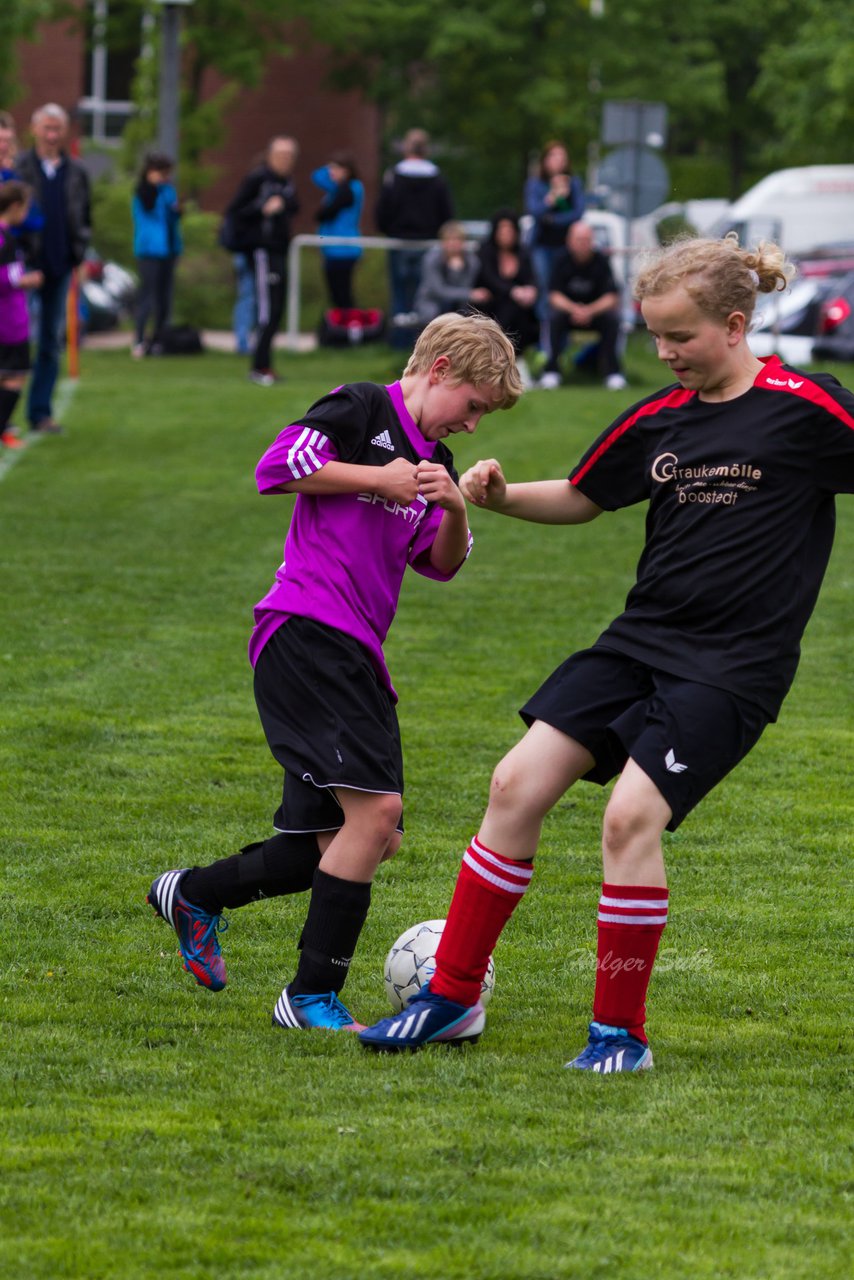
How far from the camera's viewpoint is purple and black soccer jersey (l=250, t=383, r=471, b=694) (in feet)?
14.6

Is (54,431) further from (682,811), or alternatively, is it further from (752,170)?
(752,170)

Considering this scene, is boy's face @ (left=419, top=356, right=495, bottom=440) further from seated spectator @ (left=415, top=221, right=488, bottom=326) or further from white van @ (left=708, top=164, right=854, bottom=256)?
white van @ (left=708, top=164, right=854, bottom=256)

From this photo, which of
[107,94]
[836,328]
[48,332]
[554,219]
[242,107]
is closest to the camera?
[48,332]

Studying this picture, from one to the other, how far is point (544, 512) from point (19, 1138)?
1854 millimetres

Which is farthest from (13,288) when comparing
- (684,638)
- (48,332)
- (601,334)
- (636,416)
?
(684,638)

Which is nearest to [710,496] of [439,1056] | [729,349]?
[729,349]

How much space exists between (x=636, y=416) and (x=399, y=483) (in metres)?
0.57

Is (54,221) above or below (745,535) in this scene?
below

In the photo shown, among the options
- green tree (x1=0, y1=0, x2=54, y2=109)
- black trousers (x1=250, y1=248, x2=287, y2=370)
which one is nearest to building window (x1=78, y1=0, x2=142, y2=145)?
green tree (x1=0, y1=0, x2=54, y2=109)

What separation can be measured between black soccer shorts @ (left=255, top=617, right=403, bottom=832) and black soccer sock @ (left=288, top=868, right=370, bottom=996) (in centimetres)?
16

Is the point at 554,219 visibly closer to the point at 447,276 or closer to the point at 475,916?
the point at 447,276

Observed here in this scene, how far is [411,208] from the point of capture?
2038 cm

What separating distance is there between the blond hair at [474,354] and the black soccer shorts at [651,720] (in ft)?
2.13

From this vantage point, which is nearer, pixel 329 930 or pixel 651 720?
pixel 651 720
